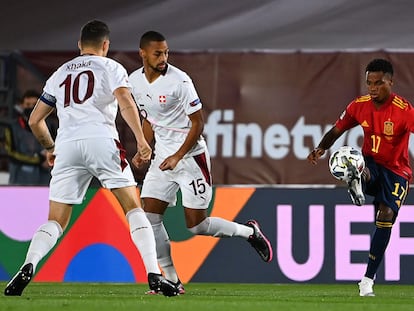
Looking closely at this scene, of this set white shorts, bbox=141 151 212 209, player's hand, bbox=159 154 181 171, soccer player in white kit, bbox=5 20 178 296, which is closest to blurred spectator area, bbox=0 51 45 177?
white shorts, bbox=141 151 212 209

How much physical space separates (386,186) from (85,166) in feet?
7.26

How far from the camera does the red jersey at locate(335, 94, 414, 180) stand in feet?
30.7

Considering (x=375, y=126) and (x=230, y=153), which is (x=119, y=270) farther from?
(x=375, y=126)

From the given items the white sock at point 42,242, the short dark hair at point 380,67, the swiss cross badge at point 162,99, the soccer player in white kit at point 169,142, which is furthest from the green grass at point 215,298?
the short dark hair at point 380,67

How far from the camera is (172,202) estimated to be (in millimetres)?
9641

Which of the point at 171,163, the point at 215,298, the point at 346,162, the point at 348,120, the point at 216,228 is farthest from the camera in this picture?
the point at 216,228

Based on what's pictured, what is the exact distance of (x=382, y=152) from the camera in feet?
31.0

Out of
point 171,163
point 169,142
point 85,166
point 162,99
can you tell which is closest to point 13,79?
point 169,142

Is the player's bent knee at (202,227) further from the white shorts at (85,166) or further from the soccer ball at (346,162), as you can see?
the white shorts at (85,166)

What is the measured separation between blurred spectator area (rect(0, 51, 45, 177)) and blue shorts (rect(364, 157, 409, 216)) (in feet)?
14.7

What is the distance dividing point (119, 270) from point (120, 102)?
11.8 ft

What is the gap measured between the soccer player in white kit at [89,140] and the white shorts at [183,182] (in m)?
1.00

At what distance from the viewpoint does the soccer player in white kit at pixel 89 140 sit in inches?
332

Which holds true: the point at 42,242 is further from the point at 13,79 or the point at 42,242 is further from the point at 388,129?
the point at 13,79
